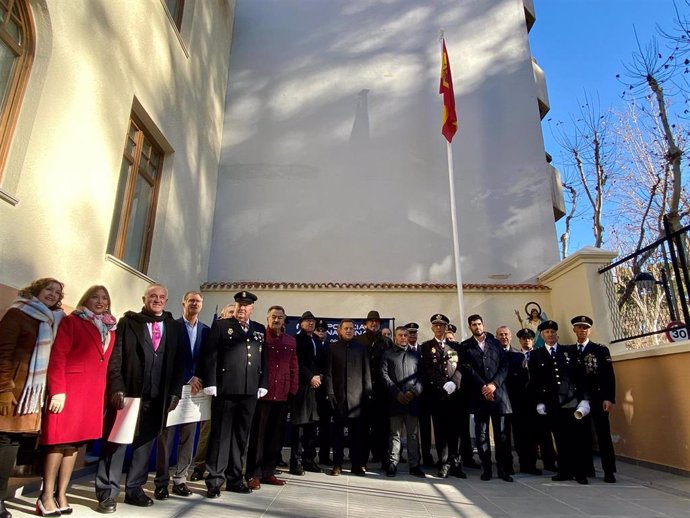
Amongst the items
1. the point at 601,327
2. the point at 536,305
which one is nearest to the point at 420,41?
the point at 536,305

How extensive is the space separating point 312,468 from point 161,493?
1857 millimetres

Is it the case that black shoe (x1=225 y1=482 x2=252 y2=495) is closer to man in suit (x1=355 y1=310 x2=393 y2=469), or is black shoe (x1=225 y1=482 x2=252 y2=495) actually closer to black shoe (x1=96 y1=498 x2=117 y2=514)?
black shoe (x1=96 y1=498 x2=117 y2=514)

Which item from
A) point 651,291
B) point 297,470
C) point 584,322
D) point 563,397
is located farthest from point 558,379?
point 297,470

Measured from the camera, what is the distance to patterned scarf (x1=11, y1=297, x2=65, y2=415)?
287cm

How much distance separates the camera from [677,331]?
538 cm

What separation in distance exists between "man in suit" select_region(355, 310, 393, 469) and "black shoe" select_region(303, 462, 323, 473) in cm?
59

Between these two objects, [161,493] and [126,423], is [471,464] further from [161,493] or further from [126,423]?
[126,423]

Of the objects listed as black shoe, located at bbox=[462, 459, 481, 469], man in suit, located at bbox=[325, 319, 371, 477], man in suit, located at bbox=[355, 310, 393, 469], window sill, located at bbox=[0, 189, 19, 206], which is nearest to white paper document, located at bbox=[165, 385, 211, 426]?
man in suit, located at bbox=[325, 319, 371, 477]

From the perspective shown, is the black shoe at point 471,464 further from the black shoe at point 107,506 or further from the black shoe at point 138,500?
the black shoe at point 107,506

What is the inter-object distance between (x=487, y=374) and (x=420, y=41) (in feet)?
30.8

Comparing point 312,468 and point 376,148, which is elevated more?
point 376,148

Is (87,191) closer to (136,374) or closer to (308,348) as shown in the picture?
(136,374)

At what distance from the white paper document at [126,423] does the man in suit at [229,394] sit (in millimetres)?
587

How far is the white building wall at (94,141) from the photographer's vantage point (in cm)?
408
